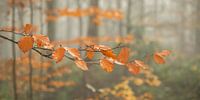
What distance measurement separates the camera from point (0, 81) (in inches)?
392

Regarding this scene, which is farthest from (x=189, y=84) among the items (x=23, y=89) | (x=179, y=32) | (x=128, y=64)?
(x=179, y=32)

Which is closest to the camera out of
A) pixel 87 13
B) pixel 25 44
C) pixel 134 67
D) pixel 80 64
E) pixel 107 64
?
pixel 25 44

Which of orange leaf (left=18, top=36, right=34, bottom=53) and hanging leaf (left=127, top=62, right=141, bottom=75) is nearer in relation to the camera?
orange leaf (left=18, top=36, right=34, bottom=53)

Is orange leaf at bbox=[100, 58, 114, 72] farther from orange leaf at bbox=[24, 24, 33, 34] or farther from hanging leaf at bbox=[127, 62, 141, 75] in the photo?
orange leaf at bbox=[24, 24, 33, 34]

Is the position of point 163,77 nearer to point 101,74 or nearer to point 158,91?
point 158,91

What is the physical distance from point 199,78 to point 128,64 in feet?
25.8

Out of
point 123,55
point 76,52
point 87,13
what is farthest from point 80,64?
point 87,13

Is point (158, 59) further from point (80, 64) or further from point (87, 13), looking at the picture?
point (87, 13)

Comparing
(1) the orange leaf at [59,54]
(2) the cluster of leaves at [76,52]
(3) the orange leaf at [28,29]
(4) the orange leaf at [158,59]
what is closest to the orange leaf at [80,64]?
(2) the cluster of leaves at [76,52]

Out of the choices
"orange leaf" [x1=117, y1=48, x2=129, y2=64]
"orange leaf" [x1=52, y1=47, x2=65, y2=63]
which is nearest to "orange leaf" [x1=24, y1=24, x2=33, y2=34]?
"orange leaf" [x1=52, y1=47, x2=65, y2=63]

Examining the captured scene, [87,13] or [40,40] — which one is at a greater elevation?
[87,13]

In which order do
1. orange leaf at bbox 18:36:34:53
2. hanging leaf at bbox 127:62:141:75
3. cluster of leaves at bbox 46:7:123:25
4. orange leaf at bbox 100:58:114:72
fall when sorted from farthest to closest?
cluster of leaves at bbox 46:7:123:25
hanging leaf at bbox 127:62:141:75
orange leaf at bbox 100:58:114:72
orange leaf at bbox 18:36:34:53

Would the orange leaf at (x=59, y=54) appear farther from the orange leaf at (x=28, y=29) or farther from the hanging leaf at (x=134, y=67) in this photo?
the hanging leaf at (x=134, y=67)

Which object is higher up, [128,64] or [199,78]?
[128,64]
